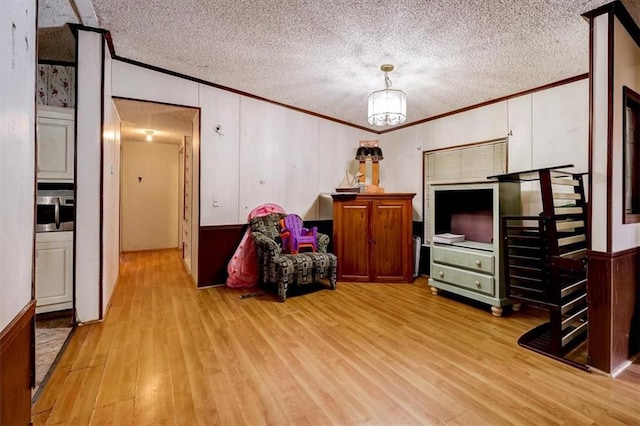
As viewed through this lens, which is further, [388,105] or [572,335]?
[388,105]

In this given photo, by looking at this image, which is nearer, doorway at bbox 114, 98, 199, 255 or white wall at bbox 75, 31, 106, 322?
white wall at bbox 75, 31, 106, 322

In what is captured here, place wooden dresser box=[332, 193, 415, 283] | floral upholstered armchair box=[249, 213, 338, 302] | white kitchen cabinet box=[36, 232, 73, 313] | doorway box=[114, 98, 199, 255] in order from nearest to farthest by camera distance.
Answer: white kitchen cabinet box=[36, 232, 73, 313] → floral upholstered armchair box=[249, 213, 338, 302] → wooden dresser box=[332, 193, 415, 283] → doorway box=[114, 98, 199, 255]

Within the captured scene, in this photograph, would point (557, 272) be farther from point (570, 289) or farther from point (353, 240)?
point (353, 240)

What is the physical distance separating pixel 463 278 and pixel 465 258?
0.22 m

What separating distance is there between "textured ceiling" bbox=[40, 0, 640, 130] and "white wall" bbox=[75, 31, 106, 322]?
1.02 feet

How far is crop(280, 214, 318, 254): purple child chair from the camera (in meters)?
3.81

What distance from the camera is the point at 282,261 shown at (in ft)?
11.1

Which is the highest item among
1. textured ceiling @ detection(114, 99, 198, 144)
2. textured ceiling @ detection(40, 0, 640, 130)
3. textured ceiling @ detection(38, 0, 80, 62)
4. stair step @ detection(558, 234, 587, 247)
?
textured ceiling @ detection(38, 0, 80, 62)

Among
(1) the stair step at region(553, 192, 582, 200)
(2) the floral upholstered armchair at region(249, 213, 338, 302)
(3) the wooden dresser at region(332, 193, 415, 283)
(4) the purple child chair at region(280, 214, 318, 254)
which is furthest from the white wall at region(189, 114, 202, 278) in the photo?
(1) the stair step at region(553, 192, 582, 200)

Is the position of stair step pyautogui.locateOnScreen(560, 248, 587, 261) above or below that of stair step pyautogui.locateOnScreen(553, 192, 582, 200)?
below

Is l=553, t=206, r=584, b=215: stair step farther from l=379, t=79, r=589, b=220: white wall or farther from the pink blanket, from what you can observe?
the pink blanket

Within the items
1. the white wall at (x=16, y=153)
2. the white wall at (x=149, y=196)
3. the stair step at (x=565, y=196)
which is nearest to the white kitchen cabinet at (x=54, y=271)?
the white wall at (x=16, y=153)

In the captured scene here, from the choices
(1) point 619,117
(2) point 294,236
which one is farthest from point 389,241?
(1) point 619,117

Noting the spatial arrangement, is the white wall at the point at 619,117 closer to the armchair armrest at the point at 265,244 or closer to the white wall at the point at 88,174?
the armchair armrest at the point at 265,244
